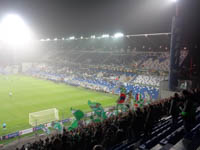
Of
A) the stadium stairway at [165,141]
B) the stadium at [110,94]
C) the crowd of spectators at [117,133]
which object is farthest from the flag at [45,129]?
the stadium stairway at [165,141]

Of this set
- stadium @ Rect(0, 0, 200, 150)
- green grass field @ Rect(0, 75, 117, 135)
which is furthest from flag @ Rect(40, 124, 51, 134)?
green grass field @ Rect(0, 75, 117, 135)

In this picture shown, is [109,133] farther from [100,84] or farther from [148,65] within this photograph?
[148,65]

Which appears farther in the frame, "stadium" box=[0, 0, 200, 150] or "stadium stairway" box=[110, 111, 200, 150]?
"stadium" box=[0, 0, 200, 150]

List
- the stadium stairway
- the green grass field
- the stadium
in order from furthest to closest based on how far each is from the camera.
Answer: the green grass field
the stadium
the stadium stairway

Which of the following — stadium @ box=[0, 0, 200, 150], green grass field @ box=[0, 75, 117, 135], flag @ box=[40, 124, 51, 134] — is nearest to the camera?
stadium @ box=[0, 0, 200, 150]

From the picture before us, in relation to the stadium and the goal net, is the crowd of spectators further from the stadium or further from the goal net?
the goal net

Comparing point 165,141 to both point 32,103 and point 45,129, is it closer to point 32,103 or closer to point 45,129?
point 45,129

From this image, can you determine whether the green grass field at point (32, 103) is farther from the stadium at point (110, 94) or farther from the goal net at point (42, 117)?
the goal net at point (42, 117)

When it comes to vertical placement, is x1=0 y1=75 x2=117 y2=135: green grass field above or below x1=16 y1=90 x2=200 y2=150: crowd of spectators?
below

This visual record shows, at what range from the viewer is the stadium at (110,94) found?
6598mm

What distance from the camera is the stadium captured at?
660 cm

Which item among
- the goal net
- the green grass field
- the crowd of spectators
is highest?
the crowd of spectators

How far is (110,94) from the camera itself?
108 feet

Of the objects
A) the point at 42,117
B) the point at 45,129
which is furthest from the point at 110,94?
the point at 45,129
